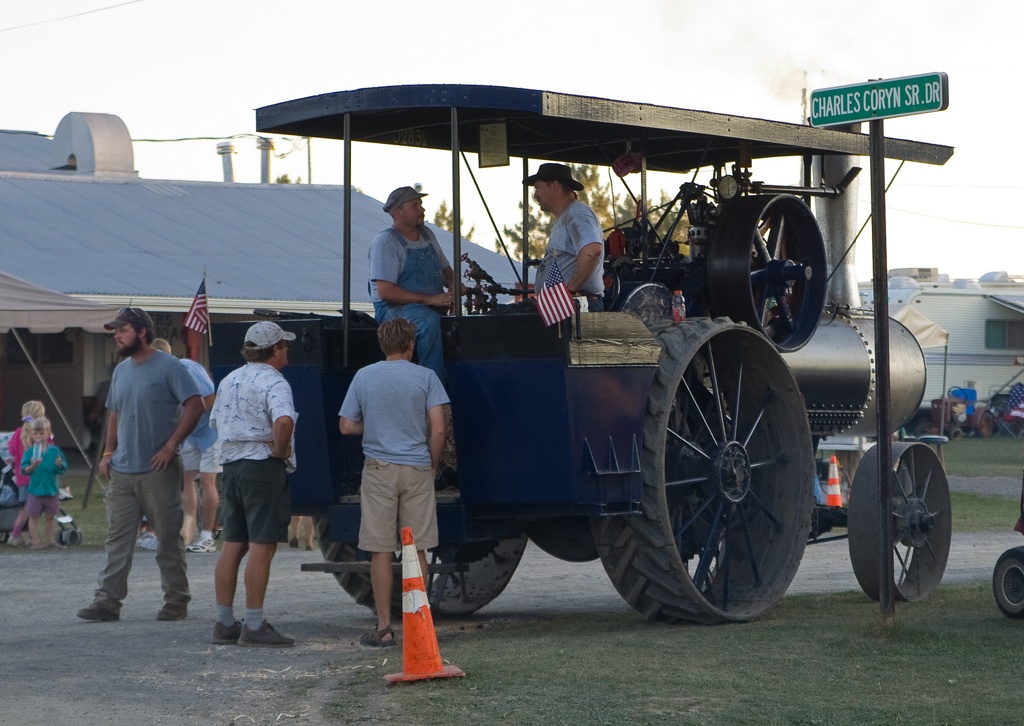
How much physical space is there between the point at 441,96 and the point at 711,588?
310 cm

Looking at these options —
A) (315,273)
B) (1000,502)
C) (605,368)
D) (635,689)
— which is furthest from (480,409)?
(315,273)

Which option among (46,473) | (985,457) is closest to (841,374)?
(46,473)

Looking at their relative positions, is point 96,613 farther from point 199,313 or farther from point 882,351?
point 199,313

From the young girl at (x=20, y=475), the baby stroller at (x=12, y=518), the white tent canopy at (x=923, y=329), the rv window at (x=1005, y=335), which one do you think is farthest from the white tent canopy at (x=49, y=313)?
the rv window at (x=1005, y=335)

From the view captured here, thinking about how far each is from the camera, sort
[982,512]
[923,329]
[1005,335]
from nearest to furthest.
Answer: [982,512]
[923,329]
[1005,335]

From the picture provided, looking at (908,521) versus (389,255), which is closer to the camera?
(389,255)

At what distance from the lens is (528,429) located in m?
7.12

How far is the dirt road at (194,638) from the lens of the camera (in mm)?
5973

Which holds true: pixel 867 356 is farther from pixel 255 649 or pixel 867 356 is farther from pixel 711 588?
pixel 255 649

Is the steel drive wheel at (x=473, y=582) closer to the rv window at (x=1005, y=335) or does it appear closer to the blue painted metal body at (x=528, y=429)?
the blue painted metal body at (x=528, y=429)

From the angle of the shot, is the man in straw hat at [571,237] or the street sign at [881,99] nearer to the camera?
the street sign at [881,99]

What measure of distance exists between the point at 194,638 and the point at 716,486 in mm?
2822

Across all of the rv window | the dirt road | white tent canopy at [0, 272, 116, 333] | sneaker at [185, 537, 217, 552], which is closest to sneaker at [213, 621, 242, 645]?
the dirt road

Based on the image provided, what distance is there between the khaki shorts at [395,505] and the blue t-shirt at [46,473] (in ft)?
21.9
